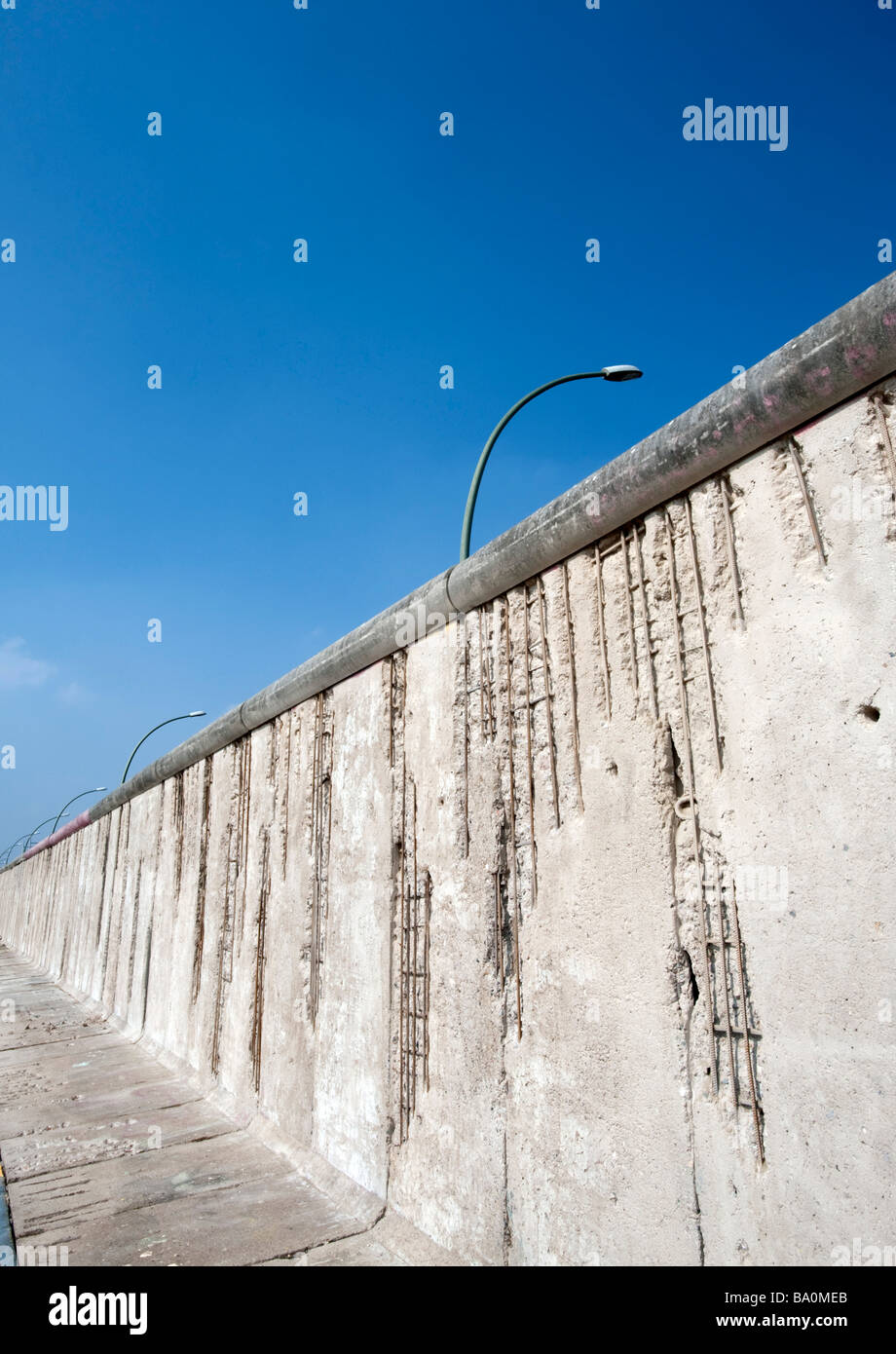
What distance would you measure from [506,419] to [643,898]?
6.40 metres

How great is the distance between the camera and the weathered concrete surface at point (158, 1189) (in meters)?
3.17

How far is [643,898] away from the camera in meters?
2.30

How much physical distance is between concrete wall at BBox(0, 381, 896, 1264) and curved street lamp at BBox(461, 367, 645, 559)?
3753mm

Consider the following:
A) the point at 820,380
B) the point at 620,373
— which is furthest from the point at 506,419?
the point at 820,380

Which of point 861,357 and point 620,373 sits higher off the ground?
point 620,373

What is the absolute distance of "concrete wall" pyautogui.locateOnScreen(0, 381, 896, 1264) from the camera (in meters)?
1.84

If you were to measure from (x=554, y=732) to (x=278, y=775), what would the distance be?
105 inches

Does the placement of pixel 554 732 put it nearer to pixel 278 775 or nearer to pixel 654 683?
pixel 654 683

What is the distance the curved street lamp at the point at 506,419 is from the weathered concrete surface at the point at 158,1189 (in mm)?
4634

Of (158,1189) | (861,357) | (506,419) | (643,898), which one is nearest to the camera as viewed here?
(861,357)

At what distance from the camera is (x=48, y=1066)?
6.70m

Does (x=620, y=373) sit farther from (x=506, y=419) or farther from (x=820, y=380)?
(x=820, y=380)

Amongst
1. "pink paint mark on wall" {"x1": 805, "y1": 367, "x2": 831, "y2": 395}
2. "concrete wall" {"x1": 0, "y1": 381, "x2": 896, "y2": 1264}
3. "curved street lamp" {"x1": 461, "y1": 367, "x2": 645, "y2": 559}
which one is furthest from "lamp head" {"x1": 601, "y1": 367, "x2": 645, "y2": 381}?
"pink paint mark on wall" {"x1": 805, "y1": 367, "x2": 831, "y2": 395}

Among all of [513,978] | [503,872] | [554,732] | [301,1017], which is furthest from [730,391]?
[301,1017]
